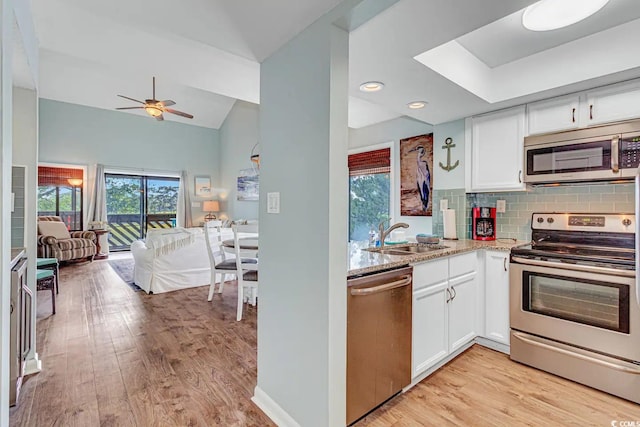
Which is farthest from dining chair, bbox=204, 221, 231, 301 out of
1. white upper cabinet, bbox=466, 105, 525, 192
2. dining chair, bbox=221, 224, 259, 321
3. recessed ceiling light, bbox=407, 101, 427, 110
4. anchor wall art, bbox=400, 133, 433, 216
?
white upper cabinet, bbox=466, 105, 525, 192

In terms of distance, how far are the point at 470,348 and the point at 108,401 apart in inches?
103

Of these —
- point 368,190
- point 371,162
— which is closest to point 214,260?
point 368,190

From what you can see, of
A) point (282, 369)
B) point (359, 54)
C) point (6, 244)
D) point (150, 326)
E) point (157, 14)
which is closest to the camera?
point (6, 244)

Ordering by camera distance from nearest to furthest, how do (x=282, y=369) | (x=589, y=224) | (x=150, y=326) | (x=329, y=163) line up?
1. (x=329, y=163)
2. (x=282, y=369)
3. (x=589, y=224)
4. (x=150, y=326)

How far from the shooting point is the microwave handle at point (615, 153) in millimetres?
2170

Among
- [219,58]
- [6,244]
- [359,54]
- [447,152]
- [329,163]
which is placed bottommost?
[6,244]

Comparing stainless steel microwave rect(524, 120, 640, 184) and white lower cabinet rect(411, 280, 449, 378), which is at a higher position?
stainless steel microwave rect(524, 120, 640, 184)

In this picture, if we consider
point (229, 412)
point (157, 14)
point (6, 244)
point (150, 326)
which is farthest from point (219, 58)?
point (150, 326)

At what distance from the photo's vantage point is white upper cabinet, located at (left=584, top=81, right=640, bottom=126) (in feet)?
7.01

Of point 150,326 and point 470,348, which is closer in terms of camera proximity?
point 470,348

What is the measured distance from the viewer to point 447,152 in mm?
3232

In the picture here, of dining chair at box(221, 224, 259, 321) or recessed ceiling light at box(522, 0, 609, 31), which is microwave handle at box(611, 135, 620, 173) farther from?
dining chair at box(221, 224, 259, 321)

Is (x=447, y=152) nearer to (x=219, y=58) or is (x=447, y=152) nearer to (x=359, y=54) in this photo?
(x=359, y=54)

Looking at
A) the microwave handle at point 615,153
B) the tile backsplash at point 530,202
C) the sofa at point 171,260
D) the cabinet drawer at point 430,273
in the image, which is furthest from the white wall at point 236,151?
the microwave handle at point 615,153
